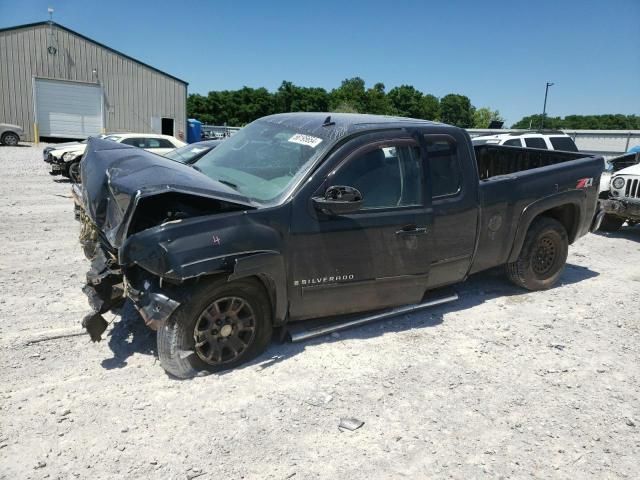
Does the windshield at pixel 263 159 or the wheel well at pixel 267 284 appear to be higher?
the windshield at pixel 263 159

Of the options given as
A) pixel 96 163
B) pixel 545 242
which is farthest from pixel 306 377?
pixel 545 242

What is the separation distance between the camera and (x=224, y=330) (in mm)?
3596

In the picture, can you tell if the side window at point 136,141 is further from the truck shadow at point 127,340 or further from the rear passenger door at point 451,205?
the rear passenger door at point 451,205

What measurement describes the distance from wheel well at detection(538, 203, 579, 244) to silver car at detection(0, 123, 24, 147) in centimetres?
2864

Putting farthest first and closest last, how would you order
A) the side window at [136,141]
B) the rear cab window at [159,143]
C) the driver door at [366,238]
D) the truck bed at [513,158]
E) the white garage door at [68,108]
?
the white garage door at [68,108]
the rear cab window at [159,143]
the side window at [136,141]
the truck bed at [513,158]
the driver door at [366,238]

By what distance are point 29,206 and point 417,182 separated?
7.90 m

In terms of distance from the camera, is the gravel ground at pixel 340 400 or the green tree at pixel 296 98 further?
the green tree at pixel 296 98

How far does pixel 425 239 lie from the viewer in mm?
4297

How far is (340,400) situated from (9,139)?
29194mm

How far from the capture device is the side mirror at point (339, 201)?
3623 mm

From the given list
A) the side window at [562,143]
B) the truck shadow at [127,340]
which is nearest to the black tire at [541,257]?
the truck shadow at [127,340]

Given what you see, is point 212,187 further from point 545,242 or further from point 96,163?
point 545,242

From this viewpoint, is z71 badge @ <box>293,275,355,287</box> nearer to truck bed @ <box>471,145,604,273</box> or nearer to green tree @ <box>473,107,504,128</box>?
truck bed @ <box>471,145,604,273</box>

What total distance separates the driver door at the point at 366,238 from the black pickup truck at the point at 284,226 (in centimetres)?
1
